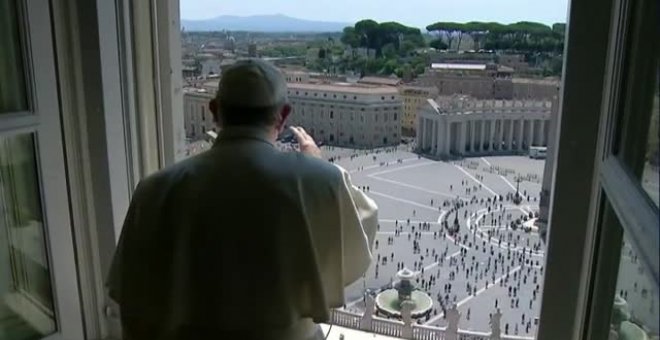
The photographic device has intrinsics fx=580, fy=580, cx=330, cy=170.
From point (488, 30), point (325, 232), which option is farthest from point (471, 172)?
point (325, 232)

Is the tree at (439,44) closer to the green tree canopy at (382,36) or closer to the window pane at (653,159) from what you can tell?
the green tree canopy at (382,36)

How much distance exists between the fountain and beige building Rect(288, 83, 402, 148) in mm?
380

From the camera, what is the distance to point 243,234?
1.02 m

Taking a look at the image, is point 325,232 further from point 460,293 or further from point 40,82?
point 40,82

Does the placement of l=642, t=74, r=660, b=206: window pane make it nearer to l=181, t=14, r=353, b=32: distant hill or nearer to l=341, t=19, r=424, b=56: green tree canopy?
l=341, t=19, r=424, b=56: green tree canopy

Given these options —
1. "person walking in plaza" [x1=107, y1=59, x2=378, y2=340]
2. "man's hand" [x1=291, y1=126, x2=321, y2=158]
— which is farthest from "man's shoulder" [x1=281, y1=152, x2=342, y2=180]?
"man's hand" [x1=291, y1=126, x2=321, y2=158]

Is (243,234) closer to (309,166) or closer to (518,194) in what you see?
(309,166)

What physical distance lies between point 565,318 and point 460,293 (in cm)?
34

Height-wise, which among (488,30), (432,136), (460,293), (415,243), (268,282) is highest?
(488,30)

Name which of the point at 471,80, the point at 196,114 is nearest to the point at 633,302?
the point at 471,80

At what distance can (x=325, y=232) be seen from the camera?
41.8 inches

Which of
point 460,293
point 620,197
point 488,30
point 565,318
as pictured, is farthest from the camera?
point 460,293

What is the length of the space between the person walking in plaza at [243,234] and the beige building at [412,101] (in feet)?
1.67

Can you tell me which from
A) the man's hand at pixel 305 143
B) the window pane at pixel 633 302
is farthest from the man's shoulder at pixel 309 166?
the window pane at pixel 633 302
